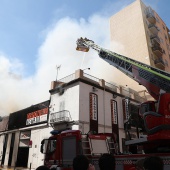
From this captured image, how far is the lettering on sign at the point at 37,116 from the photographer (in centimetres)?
2292

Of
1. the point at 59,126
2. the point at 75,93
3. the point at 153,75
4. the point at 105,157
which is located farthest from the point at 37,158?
the point at 105,157

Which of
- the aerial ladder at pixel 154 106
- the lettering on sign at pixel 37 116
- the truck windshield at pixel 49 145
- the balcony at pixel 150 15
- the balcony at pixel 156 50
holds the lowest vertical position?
the truck windshield at pixel 49 145

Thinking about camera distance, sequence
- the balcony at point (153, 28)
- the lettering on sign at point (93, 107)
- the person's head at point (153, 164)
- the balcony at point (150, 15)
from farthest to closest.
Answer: the balcony at point (150, 15)
the balcony at point (153, 28)
the lettering on sign at point (93, 107)
the person's head at point (153, 164)

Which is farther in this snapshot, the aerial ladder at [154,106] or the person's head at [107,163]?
the aerial ladder at [154,106]

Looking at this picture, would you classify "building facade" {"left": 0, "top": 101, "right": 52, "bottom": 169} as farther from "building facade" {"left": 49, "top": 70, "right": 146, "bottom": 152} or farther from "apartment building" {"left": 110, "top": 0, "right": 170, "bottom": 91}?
"apartment building" {"left": 110, "top": 0, "right": 170, "bottom": 91}

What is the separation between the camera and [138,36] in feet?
112

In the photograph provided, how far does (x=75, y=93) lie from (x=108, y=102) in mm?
4757

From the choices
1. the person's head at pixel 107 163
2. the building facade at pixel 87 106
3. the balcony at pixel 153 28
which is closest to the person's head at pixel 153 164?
the person's head at pixel 107 163

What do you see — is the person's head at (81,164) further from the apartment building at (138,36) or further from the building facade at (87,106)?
the apartment building at (138,36)

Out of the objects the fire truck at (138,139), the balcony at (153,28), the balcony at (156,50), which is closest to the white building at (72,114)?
the fire truck at (138,139)

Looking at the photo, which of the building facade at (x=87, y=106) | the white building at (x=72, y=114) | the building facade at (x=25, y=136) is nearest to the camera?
the building facade at (x=87, y=106)

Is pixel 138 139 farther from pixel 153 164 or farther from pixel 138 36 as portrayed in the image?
pixel 138 36

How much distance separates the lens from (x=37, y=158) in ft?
71.1

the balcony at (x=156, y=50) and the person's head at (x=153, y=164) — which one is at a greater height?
the balcony at (x=156, y=50)
